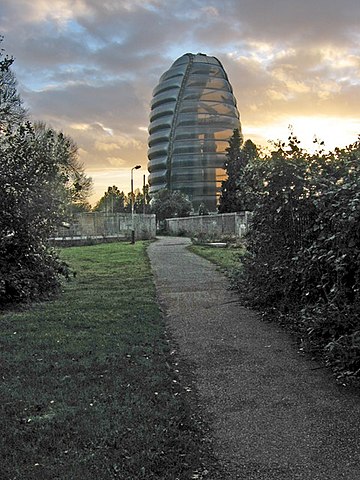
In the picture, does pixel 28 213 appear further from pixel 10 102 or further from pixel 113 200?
pixel 113 200

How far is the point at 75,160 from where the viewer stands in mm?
45219

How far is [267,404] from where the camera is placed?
4.15 m

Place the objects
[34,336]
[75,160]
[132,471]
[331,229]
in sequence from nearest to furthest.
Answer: [132,471]
[331,229]
[34,336]
[75,160]

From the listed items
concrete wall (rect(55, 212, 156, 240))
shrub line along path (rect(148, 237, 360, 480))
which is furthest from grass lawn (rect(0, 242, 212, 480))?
concrete wall (rect(55, 212, 156, 240))

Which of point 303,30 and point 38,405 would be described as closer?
point 38,405

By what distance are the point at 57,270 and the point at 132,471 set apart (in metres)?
8.25

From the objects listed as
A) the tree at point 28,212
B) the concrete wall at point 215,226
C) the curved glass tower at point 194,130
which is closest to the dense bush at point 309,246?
the tree at point 28,212

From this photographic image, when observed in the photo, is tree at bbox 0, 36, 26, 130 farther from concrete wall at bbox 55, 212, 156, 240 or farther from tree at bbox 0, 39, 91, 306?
concrete wall at bbox 55, 212, 156, 240

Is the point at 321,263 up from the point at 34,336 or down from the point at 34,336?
up

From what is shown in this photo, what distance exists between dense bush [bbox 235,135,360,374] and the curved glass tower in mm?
103131

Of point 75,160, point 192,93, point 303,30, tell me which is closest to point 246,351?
point 303,30

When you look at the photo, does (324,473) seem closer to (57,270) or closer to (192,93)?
(57,270)

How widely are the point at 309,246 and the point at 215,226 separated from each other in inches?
1213

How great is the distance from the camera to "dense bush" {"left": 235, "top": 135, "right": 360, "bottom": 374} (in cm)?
516
